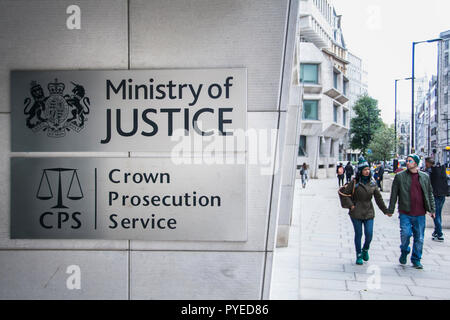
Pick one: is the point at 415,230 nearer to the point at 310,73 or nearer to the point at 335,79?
the point at 310,73

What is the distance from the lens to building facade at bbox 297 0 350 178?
144 ft

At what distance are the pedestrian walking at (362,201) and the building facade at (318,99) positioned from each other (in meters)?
32.0

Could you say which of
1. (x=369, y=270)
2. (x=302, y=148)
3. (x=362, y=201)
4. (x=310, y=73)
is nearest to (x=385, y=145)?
(x=302, y=148)

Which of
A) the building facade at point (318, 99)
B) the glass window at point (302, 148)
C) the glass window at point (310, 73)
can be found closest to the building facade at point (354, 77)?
the building facade at point (318, 99)

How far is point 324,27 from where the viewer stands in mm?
56531

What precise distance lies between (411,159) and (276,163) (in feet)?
12.3

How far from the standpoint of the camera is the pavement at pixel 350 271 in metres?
6.04

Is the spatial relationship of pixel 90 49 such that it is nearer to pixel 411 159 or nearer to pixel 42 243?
pixel 42 243

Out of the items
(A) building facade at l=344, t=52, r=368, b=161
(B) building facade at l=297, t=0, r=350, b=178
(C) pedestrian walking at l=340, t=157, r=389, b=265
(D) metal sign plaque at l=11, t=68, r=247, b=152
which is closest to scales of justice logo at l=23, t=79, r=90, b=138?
(D) metal sign plaque at l=11, t=68, r=247, b=152

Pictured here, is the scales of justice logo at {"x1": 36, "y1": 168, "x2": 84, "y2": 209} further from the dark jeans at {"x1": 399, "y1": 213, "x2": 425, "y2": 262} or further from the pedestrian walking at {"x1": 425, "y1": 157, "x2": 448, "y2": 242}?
the pedestrian walking at {"x1": 425, "y1": 157, "x2": 448, "y2": 242}

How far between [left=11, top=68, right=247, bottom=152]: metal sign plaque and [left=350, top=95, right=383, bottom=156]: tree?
244 ft

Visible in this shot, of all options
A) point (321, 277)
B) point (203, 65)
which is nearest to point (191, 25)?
point (203, 65)

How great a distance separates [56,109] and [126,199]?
114 cm

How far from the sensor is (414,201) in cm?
735
